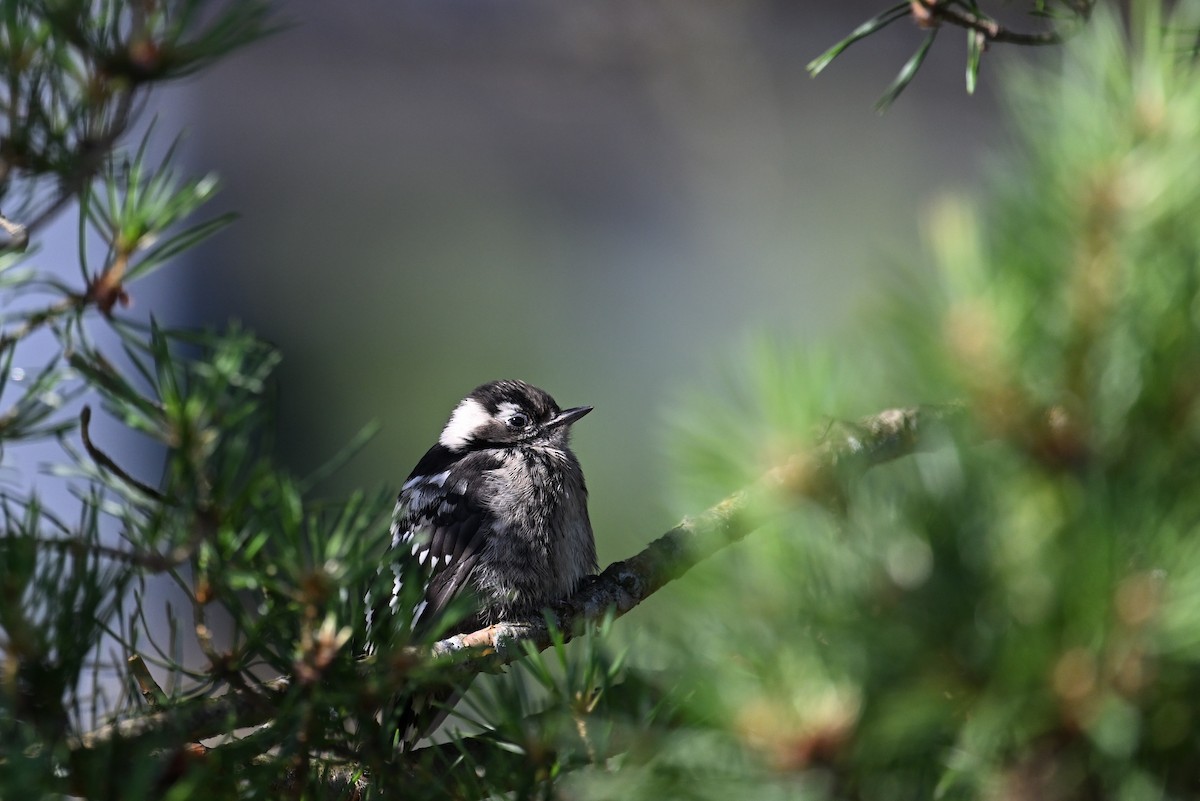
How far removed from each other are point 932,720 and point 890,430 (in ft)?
1.01

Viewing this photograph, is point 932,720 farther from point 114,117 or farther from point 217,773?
point 114,117

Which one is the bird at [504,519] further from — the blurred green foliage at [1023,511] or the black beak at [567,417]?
the blurred green foliage at [1023,511]

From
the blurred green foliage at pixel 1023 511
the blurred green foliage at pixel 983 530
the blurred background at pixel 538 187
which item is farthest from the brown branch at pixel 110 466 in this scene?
the blurred background at pixel 538 187

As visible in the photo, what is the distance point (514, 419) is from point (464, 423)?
0.20 m

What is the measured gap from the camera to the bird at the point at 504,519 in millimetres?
2562

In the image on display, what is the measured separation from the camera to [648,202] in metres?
6.34

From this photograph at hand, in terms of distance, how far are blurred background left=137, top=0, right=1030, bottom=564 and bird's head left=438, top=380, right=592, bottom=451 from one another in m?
1.23

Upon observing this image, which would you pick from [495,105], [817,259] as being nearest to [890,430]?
[817,259]

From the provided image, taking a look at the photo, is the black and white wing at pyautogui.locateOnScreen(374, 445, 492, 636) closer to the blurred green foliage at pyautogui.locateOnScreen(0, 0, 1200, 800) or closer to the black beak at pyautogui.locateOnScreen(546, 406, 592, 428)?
the black beak at pyautogui.locateOnScreen(546, 406, 592, 428)

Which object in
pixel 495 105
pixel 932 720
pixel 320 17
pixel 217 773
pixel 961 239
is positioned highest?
pixel 320 17

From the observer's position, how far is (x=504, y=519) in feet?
8.80

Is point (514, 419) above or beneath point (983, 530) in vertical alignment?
above

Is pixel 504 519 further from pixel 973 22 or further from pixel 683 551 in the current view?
pixel 973 22

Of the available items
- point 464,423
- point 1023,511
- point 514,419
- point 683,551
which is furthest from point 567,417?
point 1023,511
